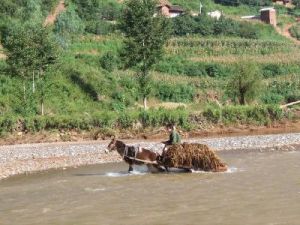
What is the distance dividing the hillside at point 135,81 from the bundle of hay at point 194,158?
18.8 metres

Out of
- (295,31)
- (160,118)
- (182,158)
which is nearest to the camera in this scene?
(182,158)

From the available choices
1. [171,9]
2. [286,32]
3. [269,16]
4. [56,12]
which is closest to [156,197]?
[56,12]

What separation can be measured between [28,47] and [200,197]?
3349cm

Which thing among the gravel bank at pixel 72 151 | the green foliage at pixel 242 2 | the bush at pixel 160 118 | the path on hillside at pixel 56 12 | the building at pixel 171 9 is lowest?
the gravel bank at pixel 72 151

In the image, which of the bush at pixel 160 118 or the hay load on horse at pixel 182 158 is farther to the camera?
the bush at pixel 160 118

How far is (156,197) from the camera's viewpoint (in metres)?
19.9

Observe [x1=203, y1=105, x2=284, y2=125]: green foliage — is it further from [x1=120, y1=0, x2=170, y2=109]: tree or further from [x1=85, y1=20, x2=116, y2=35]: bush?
[x1=85, y1=20, x2=116, y2=35]: bush

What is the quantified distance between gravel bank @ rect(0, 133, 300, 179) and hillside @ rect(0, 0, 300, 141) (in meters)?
4.63

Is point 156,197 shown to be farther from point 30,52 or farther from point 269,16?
point 269,16

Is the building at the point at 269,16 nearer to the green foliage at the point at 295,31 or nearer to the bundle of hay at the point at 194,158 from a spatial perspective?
the green foliage at the point at 295,31

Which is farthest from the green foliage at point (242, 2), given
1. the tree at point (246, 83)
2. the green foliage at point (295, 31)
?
the tree at point (246, 83)

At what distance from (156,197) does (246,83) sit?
3891 centimetres

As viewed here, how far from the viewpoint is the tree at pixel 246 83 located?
57.0 m

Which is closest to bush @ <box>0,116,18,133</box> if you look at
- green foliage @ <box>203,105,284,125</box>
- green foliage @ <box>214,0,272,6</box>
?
green foliage @ <box>203,105,284,125</box>
